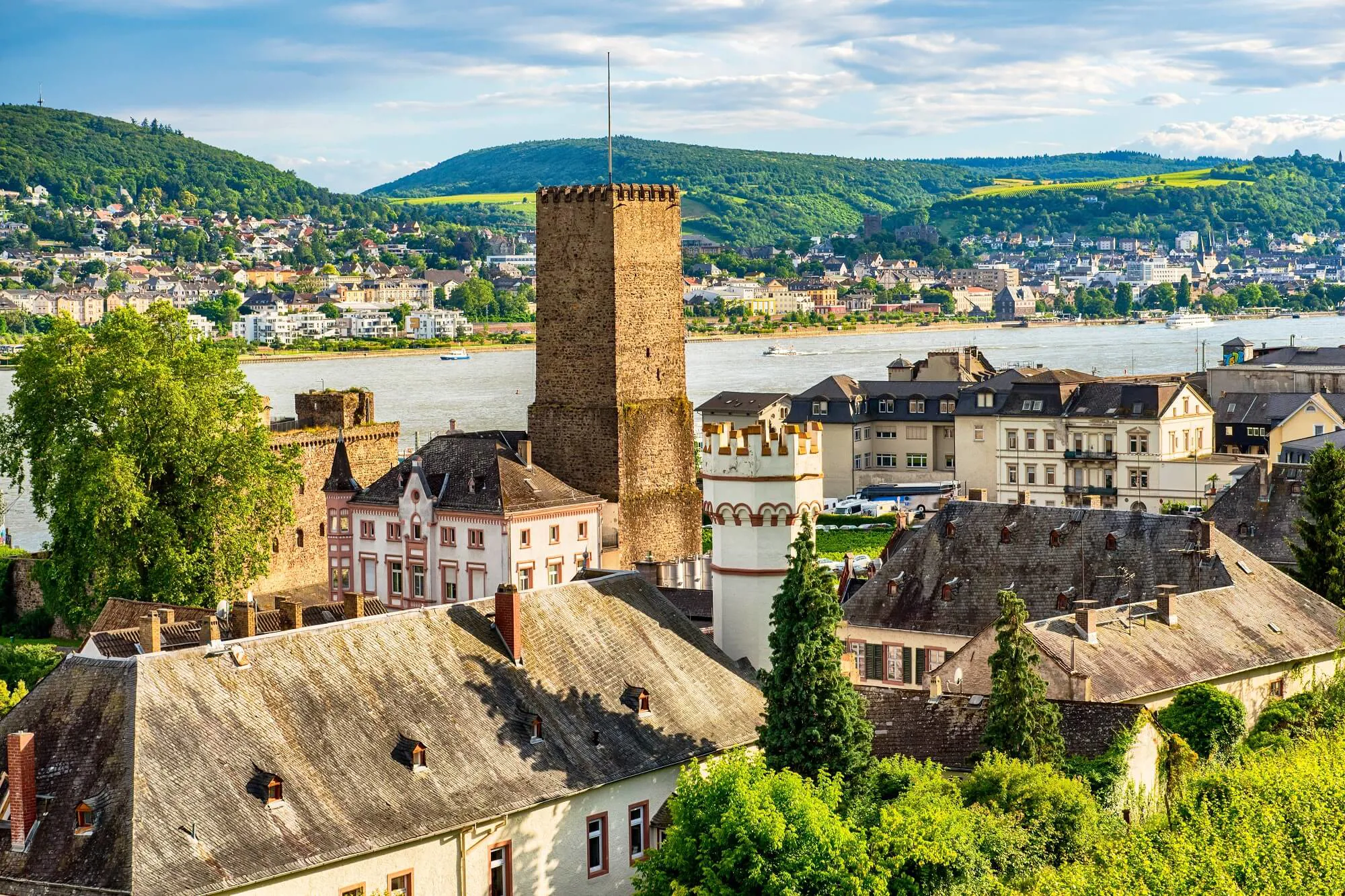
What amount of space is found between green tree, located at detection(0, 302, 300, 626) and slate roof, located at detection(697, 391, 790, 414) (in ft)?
147

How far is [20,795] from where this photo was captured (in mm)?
23547

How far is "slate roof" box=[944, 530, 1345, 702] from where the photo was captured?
33.6m

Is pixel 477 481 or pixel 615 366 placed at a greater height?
pixel 615 366

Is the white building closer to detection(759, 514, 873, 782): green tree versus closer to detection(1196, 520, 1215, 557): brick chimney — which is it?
detection(1196, 520, 1215, 557): brick chimney

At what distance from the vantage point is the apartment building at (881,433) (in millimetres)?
87750

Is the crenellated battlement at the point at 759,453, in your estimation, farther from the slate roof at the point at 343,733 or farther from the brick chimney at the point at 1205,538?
the brick chimney at the point at 1205,538

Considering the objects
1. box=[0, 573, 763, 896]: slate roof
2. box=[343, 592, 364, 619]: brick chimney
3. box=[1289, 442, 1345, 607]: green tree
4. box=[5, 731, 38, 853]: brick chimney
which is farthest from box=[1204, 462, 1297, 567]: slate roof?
box=[5, 731, 38, 853]: brick chimney

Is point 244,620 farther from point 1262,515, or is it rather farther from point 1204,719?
point 1262,515

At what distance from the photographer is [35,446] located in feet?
165

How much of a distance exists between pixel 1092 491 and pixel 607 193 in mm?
30293

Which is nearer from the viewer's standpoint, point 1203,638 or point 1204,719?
point 1204,719

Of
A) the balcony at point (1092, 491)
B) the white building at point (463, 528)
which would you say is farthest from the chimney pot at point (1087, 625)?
A: the balcony at point (1092, 491)

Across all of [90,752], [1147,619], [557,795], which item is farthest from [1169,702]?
[90,752]

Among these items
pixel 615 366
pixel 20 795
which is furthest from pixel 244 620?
pixel 615 366
